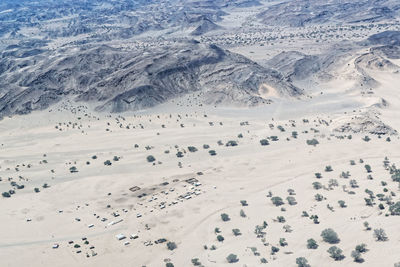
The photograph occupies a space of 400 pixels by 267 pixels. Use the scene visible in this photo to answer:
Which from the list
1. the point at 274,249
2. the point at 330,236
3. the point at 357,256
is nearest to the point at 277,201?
the point at 330,236

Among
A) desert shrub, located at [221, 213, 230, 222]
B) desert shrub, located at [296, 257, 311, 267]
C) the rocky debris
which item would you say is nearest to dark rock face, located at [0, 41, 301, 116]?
the rocky debris

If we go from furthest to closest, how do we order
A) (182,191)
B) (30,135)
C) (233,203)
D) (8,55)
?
(8,55) < (30,135) < (182,191) < (233,203)

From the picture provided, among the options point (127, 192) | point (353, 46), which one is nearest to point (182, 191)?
point (127, 192)

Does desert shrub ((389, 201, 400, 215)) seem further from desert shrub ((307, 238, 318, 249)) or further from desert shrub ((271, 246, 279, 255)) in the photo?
desert shrub ((271, 246, 279, 255))

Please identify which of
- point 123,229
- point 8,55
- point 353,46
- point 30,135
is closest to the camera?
point 123,229

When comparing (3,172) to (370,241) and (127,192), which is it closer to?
(127,192)

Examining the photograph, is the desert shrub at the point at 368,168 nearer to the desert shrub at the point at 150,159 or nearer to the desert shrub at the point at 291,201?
the desert shrub at the point at 291,201
